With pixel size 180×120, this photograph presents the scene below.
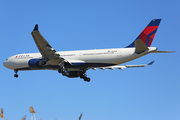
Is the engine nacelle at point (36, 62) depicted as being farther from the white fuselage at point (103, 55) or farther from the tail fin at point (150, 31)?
the tail fin at point (150, 31)

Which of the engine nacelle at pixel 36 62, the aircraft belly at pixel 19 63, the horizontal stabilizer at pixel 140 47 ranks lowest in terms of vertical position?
the horizontal stabilizer at pixel 140 47

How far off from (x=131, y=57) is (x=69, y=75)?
424 inches

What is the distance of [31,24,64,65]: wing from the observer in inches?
1021

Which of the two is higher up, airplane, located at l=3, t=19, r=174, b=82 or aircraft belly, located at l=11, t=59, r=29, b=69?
aircraft belly, located at l=11, t=59, r=29, b=69

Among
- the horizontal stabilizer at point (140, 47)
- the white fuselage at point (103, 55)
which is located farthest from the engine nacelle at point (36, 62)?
the horizontal stabilizer at point (140, 47)

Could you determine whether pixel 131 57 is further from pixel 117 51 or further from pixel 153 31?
pixel 153 31

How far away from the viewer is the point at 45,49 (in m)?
27.9

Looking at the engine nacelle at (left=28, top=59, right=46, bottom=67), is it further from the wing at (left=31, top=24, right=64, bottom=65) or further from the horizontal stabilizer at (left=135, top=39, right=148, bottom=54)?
the horizontal stabilizer at (left=135, top=39, right=148, bottom=54)

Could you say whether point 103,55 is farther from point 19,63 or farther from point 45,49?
point 19,63

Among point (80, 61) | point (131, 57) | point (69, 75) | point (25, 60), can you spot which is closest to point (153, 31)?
point (131, 57)

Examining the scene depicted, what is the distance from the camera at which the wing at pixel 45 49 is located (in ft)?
85.1

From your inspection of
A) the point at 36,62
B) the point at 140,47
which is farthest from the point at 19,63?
the point at 140,47

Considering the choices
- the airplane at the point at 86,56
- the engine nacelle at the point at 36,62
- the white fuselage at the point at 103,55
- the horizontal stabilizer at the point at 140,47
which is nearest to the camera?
the horizontal stabilizer at the point at 140,47

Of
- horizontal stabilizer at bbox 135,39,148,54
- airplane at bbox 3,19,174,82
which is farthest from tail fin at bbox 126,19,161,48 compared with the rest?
horizontal stabilizer at bbox 135,39,148,54
